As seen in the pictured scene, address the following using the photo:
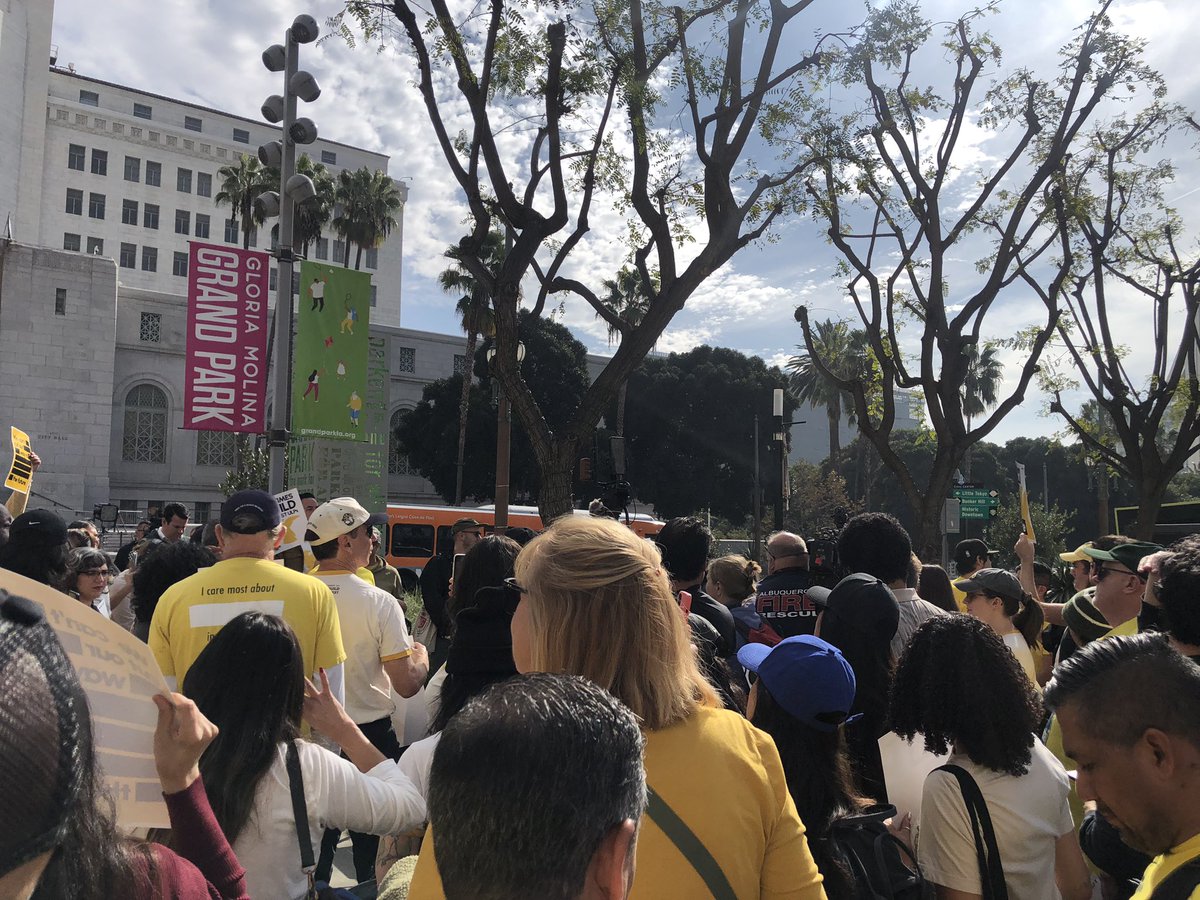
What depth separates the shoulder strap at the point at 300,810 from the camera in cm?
231

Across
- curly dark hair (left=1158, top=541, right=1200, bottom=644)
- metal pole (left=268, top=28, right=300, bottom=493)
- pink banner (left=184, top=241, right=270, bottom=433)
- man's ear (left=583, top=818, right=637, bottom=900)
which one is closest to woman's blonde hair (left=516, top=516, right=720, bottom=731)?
man's ear (left=583, top=818, right=637, bottom=900)

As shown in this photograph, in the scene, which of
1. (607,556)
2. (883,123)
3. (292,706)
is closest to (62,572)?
(292,706)

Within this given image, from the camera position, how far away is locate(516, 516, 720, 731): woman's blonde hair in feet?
5.53

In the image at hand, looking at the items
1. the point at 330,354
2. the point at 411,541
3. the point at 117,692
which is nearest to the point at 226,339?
the point at 330,354

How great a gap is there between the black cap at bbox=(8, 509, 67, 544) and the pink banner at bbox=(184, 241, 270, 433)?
3.86 meters

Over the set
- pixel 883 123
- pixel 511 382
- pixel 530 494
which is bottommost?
pixel 530 494

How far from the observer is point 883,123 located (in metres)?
13.8

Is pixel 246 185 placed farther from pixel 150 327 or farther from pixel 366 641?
pixel 366 641

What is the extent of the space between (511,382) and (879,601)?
6990 mm

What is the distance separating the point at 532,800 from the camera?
112 centimetres

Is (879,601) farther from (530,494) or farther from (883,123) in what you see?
(530,494)

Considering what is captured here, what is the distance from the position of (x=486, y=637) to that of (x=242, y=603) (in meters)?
1.18

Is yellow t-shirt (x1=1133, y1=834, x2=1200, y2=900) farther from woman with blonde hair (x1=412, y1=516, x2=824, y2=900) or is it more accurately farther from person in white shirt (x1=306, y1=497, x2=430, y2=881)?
person in white shirt (x1=306, y1=497, x2=430, y2=881)

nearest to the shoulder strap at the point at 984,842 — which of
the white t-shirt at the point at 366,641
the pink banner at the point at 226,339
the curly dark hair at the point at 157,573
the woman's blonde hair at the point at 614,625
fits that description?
the woman's blonde hair at the point at 614,625
